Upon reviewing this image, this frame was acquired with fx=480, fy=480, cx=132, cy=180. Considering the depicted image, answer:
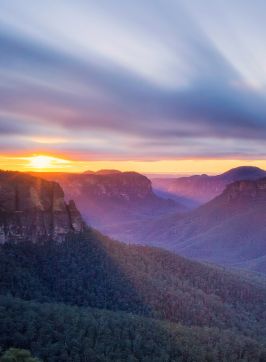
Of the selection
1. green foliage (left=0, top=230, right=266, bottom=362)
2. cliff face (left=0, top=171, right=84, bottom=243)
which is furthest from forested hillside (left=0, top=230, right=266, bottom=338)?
cliff face (left=0, top=171, right=84, bottom=243)

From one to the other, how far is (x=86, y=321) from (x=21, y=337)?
16227mm

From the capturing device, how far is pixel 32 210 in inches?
5576

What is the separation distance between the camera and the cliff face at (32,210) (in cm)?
13462

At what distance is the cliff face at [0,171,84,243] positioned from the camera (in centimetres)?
13462

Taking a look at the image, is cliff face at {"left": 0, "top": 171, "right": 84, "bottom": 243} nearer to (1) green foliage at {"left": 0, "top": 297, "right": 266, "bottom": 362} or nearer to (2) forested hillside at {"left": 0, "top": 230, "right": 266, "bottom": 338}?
(2) forested hillside at {"left": 0, "top": 230, "right": 266, "bottom": 338}

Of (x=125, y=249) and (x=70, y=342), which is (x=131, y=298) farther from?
(x=70, y=342)

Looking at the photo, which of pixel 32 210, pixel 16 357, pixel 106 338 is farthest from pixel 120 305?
pixel 16 357

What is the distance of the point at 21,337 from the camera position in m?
78.0

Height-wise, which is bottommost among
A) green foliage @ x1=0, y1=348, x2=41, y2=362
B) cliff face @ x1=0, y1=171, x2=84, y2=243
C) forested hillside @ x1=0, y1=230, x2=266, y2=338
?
forested hillside @ x1=0, y1=230, x2=266, y2=338

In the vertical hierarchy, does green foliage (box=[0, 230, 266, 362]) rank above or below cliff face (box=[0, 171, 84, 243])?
below

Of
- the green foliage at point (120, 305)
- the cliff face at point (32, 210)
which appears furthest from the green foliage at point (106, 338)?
the cliff face at point (32, 210)

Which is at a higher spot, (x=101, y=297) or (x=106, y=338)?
(x=106, y=338)

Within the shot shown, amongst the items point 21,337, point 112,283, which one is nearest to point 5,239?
point 112,283

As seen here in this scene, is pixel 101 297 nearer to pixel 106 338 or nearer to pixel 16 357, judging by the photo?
pixel 106 338
